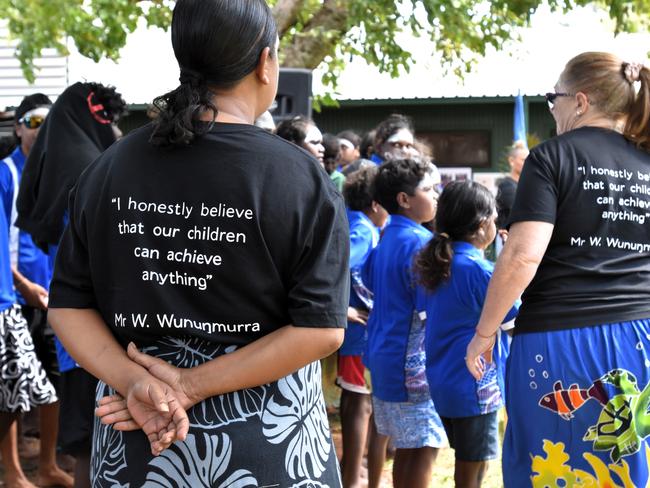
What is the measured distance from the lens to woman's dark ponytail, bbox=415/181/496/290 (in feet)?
13.1

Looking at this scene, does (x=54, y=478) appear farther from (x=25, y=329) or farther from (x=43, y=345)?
(x=25, y=329)

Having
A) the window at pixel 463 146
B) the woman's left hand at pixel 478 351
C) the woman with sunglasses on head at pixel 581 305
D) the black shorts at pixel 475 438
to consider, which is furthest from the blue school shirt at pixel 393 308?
the window at pixel 463 146

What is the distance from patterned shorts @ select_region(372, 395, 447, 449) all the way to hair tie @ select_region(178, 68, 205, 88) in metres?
2.66

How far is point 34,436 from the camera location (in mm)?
6566

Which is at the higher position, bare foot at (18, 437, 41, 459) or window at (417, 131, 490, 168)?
window at (417, 131, 490, 168)

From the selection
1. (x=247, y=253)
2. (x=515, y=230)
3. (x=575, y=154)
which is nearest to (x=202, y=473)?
(x=247, y=253)

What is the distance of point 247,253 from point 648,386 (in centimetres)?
168

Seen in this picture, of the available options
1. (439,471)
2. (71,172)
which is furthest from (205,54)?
(439,471)

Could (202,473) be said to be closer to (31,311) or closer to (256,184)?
(256,184)

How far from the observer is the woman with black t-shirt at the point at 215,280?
1.85 m

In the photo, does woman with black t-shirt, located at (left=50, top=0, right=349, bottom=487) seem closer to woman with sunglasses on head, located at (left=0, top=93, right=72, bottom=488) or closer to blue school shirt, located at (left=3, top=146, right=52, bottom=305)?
woman with sunglasses on head, located at (left=0, top=93, right=72, bottom=488)

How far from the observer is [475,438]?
3.92 meters

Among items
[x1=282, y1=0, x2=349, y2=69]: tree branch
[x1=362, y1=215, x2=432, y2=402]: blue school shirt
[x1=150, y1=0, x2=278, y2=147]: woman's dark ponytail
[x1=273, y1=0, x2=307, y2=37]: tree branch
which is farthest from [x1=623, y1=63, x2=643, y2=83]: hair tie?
[x1=282, y1=0, x2=349, y2=69]: tree branch

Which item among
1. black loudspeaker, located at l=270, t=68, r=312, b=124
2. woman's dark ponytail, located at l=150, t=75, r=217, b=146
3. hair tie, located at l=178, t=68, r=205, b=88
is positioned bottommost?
woman's dark ponytail, located at l=150, t=75, r=217, b=146
